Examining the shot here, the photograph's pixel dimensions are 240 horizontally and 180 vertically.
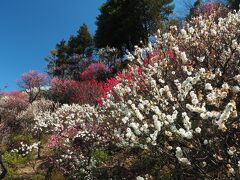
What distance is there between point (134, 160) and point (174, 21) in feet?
64.2

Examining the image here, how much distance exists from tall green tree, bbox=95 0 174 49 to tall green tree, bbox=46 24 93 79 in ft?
8.11

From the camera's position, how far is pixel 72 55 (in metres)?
36.5

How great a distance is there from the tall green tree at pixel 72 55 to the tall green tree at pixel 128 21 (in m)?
2.47

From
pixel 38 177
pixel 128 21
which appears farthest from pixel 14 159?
pixel 128 21

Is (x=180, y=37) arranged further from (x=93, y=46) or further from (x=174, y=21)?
(x=93, y=46)

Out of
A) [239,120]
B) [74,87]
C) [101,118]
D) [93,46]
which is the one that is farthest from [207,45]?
[93,46]

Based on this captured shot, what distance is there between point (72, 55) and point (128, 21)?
7.25 meters

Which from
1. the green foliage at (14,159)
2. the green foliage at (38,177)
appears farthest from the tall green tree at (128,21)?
the green foliage at (38,177)

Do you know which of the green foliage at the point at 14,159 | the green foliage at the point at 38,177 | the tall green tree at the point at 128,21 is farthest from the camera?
the tall green tree at the point at 128,21

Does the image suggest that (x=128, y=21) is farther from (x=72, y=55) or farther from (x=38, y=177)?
(x=38, y=177)

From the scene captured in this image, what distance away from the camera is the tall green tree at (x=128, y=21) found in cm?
3141

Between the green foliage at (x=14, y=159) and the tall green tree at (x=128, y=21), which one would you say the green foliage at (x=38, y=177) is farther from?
the tall green tree at (x=128, y=21)

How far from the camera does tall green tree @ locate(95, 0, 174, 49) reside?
31.4 metres

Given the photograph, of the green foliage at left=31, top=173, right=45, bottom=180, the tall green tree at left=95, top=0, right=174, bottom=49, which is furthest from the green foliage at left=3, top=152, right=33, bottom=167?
the tall green tree at left=95, top=0, right=174, bottom=49
